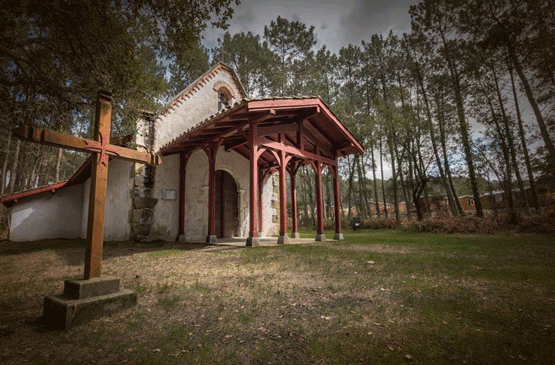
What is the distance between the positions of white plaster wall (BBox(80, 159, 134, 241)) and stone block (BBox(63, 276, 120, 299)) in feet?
24.0

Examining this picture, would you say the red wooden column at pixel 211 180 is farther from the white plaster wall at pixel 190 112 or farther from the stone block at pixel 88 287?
the stone block at pixel 88 287

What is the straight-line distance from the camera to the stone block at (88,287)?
2.50 metres

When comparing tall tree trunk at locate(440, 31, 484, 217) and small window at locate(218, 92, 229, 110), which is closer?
small window at locate(218, 92, 229, 110)

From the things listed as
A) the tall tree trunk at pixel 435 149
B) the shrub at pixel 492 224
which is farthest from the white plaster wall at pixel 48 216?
the tall tree trunk at pixel 435 149

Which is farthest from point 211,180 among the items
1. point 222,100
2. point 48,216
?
point 48,216

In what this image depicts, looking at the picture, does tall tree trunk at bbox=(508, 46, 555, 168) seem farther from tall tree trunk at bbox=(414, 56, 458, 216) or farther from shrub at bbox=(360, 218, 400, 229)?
shrub at bbox=(360, 218, 400, 229)

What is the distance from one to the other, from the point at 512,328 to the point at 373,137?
781 inches

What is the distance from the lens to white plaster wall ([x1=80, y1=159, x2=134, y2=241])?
944 cm

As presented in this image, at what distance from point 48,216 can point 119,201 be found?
208 inches

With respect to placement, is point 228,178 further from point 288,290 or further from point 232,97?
point 288,290

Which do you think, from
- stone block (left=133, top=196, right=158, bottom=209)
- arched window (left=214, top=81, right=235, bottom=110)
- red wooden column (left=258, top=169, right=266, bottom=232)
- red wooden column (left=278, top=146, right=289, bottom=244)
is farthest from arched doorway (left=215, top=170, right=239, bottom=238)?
red wooden column (left=278, top=146, right=289, bottom=244)

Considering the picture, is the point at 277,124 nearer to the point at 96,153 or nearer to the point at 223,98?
the point at 223,98

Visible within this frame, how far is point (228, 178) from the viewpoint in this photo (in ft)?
40.2

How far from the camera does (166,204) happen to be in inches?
384
